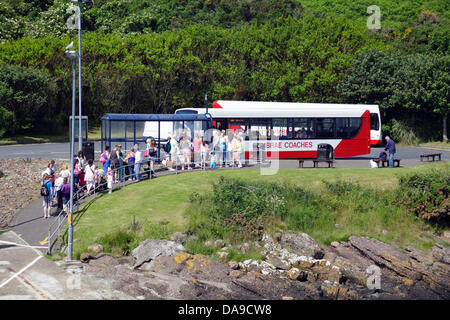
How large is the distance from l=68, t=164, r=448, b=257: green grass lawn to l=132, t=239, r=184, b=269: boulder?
0.76 m

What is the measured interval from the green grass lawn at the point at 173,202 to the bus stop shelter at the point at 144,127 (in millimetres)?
3244

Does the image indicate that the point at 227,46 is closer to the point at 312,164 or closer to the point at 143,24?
the point at 143,24

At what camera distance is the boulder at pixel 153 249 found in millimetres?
19962

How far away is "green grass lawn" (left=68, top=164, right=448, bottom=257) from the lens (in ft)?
72.5

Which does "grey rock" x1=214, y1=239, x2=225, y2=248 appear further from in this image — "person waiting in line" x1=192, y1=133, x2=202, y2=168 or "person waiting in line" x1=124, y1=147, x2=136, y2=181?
"person waiting in line" x1=192, y1=133, x2=202, y2=168

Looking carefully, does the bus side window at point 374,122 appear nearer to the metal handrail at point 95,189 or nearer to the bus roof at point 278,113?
the bus roof at point 278,113

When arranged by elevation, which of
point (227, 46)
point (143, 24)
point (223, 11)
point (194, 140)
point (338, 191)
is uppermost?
point (223, 11)

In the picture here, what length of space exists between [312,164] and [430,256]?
33.9 ft

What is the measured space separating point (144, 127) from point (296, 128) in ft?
33.6
